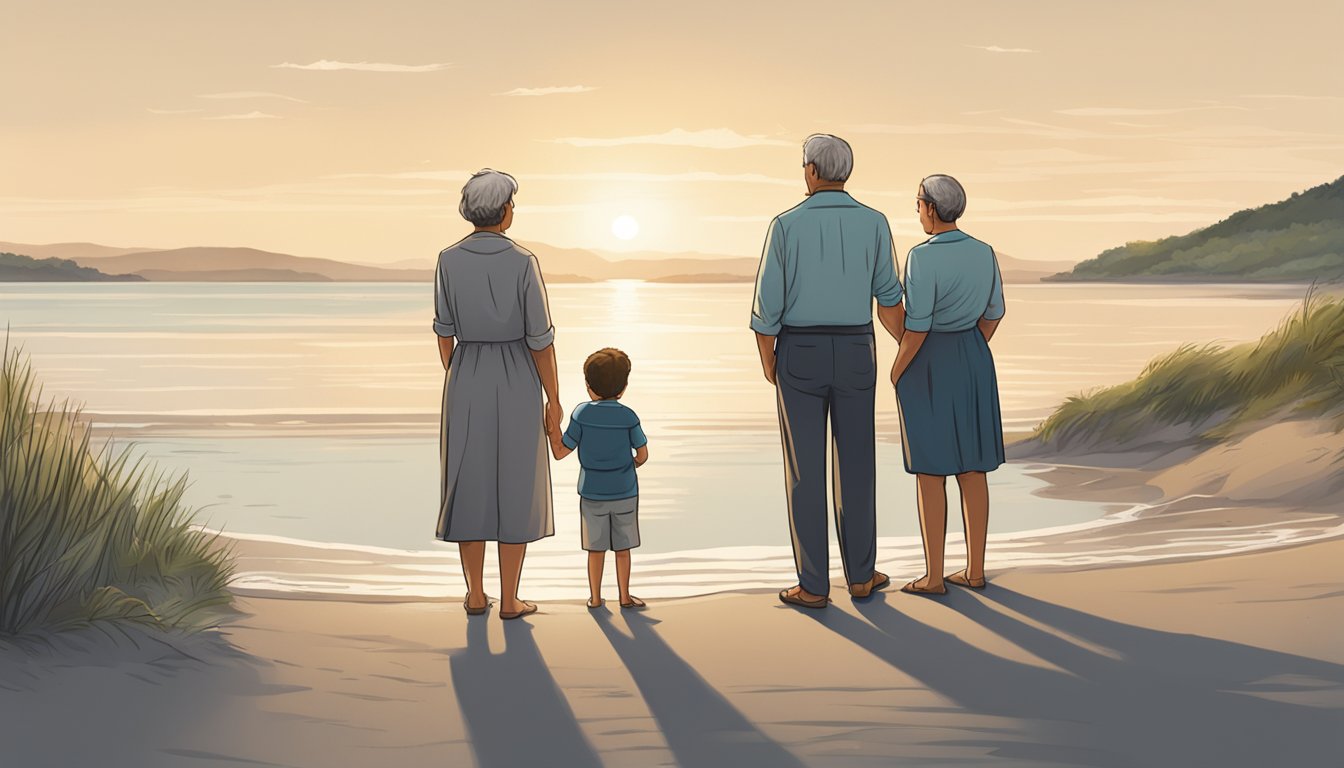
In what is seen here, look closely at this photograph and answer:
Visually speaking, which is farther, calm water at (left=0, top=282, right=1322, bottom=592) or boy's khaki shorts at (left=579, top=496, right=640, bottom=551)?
calm water at (left=0, top=282, right=1322, bottom=592)

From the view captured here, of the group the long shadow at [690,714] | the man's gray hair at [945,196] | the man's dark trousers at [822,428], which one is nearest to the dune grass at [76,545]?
the long shadow at [690,714]

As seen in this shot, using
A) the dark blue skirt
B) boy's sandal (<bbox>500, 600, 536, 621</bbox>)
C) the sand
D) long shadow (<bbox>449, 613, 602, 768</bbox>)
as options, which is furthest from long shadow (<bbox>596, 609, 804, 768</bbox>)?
the dark blue skirt

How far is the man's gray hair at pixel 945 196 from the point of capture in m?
6.30

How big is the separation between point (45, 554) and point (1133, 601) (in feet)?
→ 15.7

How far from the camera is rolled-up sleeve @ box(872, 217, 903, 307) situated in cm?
619

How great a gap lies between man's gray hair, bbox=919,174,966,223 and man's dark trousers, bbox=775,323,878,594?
667mm

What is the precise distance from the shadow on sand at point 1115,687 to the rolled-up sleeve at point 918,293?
4.45 feet

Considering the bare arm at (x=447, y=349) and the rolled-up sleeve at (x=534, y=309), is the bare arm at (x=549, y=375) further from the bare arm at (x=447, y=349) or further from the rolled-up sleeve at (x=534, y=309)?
the bare arm at (x=447, y=349)

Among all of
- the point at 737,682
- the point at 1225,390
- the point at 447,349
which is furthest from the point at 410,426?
the point at 737,682

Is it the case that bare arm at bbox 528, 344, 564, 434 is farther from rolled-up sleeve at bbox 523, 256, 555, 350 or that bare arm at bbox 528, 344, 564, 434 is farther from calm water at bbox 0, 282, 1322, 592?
calm water at bbox 0, 282, 1322, 592

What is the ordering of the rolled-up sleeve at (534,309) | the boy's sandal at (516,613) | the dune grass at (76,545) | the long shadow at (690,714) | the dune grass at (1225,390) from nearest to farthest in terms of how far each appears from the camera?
the long shadow at (690,714)
the dune grass at (76,545)
the rolled-up sleeve at (534,309)
the boy's sandal at (516,613)
the dune grass at (1225,390)

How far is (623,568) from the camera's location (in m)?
6.23

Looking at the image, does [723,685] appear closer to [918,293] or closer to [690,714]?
[690,714]

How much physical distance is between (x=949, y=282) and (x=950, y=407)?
0.62m
